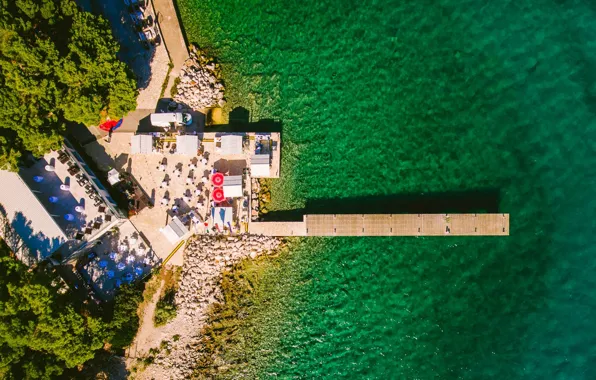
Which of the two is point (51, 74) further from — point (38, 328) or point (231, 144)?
point (38, 328)

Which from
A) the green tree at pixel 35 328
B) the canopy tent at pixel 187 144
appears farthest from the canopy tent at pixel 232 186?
the green tree at pixel 35 328

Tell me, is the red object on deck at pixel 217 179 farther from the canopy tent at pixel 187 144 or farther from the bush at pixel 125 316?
the bush at pixel 125 316

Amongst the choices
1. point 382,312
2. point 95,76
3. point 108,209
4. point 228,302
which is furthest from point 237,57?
point 382,312

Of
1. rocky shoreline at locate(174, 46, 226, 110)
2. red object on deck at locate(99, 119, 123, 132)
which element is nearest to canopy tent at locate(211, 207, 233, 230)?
rocky shoreline at locate(174, 46, 226, 110)

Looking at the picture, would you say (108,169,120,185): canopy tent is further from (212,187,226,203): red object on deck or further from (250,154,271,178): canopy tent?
(250,154,271,178): canopy tent

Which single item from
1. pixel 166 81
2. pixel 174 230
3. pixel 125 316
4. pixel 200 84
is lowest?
pixel 125 316

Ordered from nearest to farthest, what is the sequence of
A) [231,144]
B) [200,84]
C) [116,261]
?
1. [231,144]
2. [116,261]
3. [200,84]

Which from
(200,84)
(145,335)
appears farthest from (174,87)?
(145,335)
